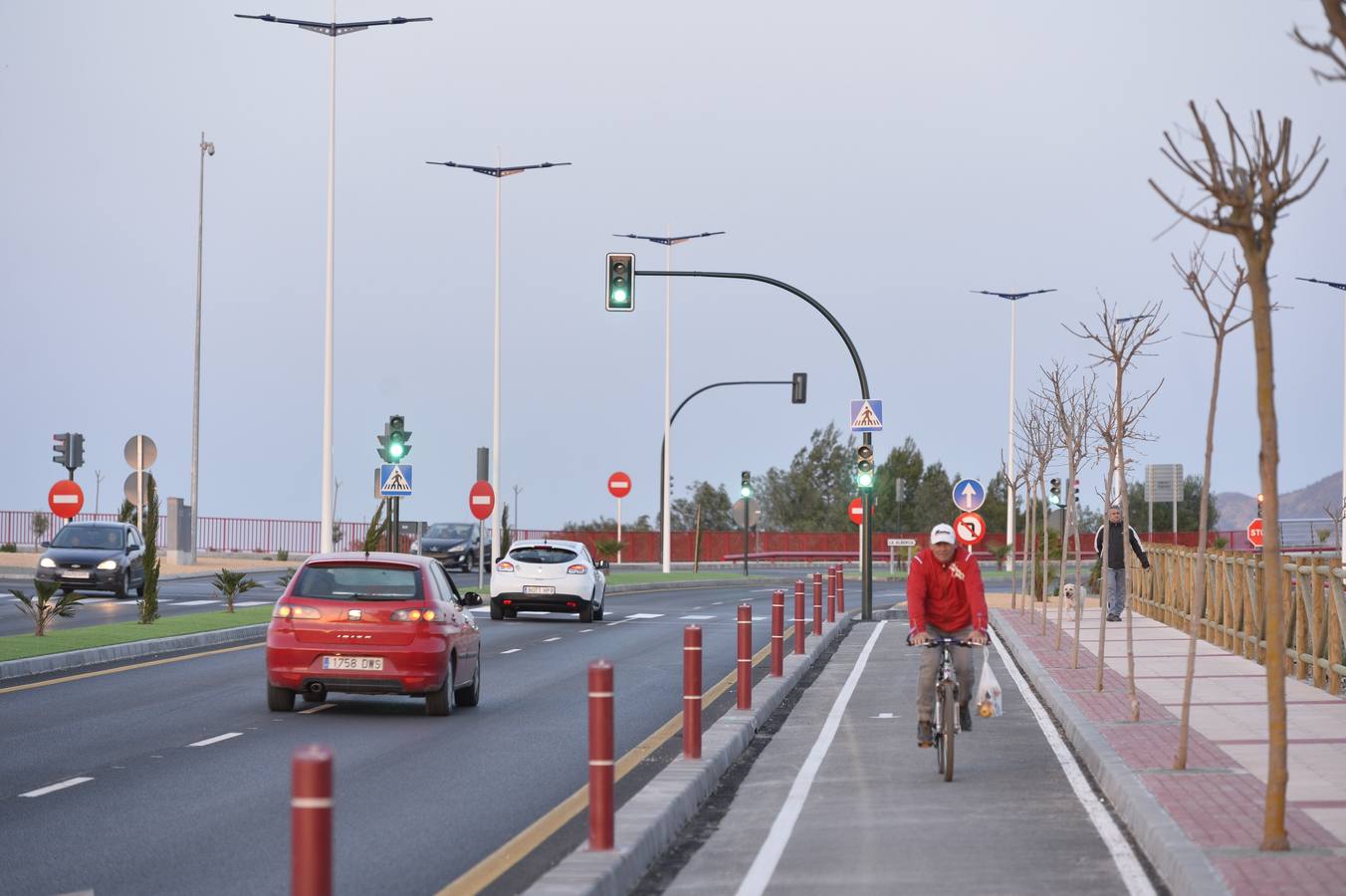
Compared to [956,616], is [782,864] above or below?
below

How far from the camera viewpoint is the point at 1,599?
37938mm

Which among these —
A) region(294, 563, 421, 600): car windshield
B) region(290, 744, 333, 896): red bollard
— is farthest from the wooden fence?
region(290, 744, 333, 896): red bollard

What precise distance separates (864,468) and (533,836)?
80.6 ft

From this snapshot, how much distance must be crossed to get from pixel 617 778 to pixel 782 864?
3.29m

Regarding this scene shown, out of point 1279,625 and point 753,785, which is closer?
point 1279,625

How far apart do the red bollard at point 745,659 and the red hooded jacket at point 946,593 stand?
251cm

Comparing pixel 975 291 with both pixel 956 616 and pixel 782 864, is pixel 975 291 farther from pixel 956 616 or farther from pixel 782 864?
pixel 782 864

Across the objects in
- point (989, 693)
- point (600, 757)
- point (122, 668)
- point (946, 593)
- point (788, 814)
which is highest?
point (946, 593)

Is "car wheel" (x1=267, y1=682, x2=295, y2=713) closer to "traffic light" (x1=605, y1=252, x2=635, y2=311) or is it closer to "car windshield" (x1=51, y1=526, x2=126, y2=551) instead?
"traffic light" (x1=605, y1=252, x2=635, y2=311)

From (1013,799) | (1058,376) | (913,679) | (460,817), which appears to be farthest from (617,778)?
(1058,376)

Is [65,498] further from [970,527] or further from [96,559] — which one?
[970,527]

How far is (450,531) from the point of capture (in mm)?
62656

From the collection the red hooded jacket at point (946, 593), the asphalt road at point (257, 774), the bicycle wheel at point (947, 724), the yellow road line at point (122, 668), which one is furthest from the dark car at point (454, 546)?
the bicycle wheel at point (947, 724)

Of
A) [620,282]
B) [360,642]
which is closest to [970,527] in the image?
[620,282]
